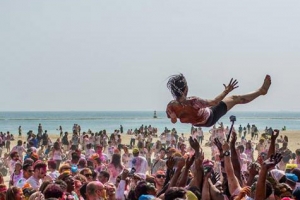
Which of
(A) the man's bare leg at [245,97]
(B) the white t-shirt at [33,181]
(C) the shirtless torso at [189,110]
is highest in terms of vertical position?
(A) the man's bare leg at [245,97]

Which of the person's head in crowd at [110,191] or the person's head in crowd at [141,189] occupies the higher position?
the person's head in crowd at [141,189]

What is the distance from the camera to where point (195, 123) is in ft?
25.7

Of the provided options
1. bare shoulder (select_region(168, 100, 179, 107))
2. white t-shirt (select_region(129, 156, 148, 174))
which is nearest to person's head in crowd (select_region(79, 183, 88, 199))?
bare shoulder (select_region(168, 100, 179, 107))

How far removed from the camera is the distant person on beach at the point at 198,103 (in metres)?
7.25

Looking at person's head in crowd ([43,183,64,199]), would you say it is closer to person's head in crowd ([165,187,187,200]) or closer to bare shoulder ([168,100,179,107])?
person's head in crowd ([165,187,187,200])

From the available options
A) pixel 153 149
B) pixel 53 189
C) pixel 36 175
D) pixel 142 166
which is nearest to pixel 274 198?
pixel 53 189

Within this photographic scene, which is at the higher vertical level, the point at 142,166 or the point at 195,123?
the point at 195,123

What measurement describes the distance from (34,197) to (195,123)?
226 cm

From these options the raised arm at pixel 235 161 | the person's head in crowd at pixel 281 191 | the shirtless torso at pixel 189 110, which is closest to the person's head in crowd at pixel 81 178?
the shirtless torso at pixel 189 110

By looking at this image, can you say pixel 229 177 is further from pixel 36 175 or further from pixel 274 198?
pixel 36 175

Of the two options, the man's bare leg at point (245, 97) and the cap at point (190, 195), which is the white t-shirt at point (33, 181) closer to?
the man's bare leg at point (245, 97)

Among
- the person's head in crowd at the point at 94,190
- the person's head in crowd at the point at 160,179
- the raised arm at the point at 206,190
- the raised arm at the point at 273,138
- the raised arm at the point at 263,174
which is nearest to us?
the raised arm at the point at 263,174

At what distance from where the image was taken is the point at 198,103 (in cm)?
747

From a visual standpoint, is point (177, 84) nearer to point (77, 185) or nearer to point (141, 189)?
point (141, 189)
